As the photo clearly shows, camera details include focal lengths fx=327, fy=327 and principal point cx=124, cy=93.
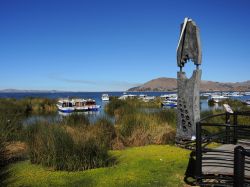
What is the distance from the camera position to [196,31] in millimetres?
9758

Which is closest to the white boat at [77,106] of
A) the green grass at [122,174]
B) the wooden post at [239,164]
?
the green grass at [122,174]

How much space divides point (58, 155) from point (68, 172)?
569mm

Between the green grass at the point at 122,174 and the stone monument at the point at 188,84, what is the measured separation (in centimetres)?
140

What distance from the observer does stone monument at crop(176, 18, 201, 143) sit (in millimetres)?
9773

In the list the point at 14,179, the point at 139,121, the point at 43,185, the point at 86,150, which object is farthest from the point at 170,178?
the point at 139,121

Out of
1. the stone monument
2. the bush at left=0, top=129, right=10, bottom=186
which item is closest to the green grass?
the bush at left=0, top=129, right=10, bottom=186

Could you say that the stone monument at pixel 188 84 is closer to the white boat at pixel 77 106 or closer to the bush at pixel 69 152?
the bush at pixel 69 152

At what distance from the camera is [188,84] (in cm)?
1000

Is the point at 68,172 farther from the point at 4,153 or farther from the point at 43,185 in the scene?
the point at 4,153

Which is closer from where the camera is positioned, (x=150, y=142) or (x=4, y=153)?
(x=4, y=153)

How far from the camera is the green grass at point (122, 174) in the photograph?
260 inches

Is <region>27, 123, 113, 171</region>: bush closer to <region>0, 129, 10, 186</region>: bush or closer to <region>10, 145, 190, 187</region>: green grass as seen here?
<region>10, 145, 190, 187</region>: green grass

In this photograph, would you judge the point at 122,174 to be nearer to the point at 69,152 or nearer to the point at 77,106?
the point at 69,152

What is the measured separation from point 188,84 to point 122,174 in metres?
4.03
